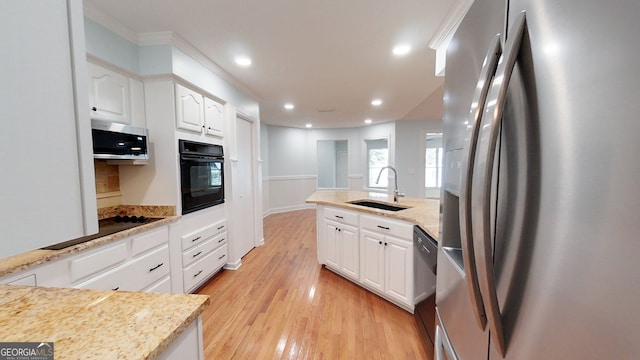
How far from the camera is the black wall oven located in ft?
7.26

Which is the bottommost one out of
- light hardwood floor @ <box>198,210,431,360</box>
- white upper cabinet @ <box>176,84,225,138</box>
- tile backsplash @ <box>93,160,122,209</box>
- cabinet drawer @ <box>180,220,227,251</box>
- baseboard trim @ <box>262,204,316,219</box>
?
light hardwood floor @ <box>198,210,431,360</box>

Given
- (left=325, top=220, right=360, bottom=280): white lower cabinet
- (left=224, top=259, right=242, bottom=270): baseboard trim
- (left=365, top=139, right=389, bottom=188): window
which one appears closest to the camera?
(left=325, top=220, right=360, bottom=280): white lower cabinet

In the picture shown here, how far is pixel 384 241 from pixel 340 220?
622 millimetres

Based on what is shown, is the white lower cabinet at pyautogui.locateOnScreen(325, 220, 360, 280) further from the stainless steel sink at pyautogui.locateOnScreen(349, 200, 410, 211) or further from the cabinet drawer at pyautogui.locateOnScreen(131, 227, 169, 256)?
the cabinet drawer at pyautogui.locateOnScreen(131, 227, 169, 256)

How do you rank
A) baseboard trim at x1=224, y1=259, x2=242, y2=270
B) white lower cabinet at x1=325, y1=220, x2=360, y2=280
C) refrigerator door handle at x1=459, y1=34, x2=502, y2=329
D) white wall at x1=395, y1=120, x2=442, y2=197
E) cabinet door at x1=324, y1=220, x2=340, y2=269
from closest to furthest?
refrigerator door handle at x1=459, y1=34, x2=502, y2=329, white lower cabinet at x1=325, y1=220, x2=360, y2=280, cabinet door at x1=324, y1=220, x2=340, y2=269, baseboard trim at x1=224, y1=259, x2=242, y2=270, white wall at x1=395, y1=120, x2=442, y2=197

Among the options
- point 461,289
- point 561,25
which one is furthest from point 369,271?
point 561,25

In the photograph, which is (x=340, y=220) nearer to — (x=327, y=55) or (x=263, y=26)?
(x=327, y=55)

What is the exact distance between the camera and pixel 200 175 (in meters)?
2.43

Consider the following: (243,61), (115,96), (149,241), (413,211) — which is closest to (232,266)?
(149,241)

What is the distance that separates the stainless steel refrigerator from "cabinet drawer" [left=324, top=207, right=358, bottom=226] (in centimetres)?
185

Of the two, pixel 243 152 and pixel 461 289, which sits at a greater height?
pixel 243 152

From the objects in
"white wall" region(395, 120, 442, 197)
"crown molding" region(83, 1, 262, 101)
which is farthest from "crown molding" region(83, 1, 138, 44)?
"white wall" region(395, 120, 442, 197)

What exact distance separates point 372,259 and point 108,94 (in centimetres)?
269

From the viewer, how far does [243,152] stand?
10.9ft
